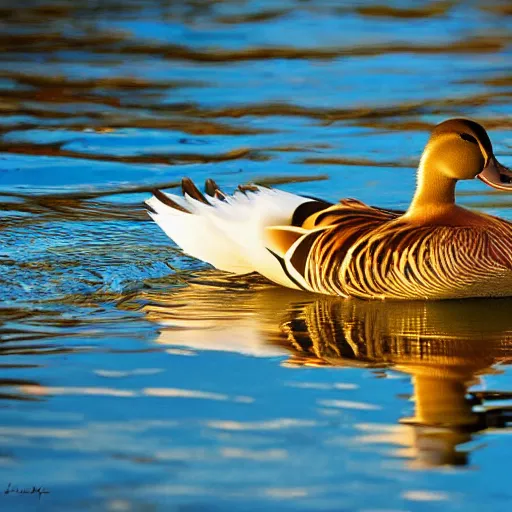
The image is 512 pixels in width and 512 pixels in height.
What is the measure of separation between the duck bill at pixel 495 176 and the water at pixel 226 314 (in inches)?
29.7

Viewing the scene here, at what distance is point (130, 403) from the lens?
7301 millimetres

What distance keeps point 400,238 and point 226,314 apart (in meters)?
1.27

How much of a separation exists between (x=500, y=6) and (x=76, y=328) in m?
14.6

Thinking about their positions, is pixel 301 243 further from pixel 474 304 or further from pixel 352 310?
pixel 474 304

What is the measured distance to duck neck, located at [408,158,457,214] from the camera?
978 centimetres

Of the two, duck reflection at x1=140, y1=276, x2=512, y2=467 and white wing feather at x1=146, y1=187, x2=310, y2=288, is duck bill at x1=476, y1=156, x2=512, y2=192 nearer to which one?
duck reflection at x1=140, y1=276, x2=512, y2=467

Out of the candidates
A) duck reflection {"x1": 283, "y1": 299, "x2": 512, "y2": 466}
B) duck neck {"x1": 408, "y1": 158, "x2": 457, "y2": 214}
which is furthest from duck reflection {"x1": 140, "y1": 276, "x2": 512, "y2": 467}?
duck neck {"x1": 408, "y1": 158, "x2": 457, "y2": 214}

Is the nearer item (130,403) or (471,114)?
(130,403)

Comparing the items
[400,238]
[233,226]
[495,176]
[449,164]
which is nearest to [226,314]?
[233,226]

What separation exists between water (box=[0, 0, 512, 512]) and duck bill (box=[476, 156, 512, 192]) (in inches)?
29.7

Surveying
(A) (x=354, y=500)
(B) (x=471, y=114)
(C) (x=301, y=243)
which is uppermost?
(B) (x=471, y=114)

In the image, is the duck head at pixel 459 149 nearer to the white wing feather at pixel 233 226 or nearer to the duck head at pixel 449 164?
the duck head at pixel 449 164

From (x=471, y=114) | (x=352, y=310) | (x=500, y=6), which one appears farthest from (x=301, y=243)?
(x=500, y=6)

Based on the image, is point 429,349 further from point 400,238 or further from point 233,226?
point 233,226
